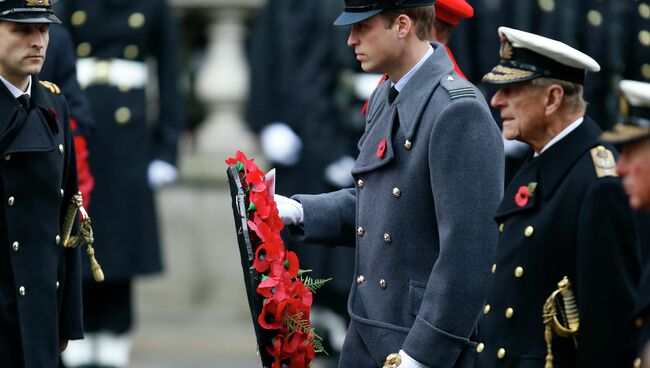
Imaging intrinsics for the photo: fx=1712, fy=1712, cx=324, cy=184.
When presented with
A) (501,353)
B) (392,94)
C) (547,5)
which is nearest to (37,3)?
(392,94)

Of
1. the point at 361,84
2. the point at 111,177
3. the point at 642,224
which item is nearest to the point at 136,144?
the point at 111,177

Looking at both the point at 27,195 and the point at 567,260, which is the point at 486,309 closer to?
the point at 567,260

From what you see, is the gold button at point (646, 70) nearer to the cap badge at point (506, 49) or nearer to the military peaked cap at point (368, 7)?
the military peaked cap at point (368, 7)

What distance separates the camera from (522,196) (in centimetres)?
500

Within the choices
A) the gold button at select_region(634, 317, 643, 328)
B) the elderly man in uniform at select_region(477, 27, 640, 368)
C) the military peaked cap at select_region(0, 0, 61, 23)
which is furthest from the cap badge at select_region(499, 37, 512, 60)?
the military peaked cap at select_region(0, 0, 61, 23)

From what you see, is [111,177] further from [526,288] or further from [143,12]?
[526,288]

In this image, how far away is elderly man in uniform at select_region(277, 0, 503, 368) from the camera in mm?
5102

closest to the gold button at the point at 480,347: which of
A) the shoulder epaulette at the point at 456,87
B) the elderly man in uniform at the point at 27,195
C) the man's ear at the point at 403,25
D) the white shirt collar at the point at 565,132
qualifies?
the white shirt collar at the point at 565,132

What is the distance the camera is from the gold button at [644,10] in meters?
9.15

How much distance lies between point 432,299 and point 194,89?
7.63 m

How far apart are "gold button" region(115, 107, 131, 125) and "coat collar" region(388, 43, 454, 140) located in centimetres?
349

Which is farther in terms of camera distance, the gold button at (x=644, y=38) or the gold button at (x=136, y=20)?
the gold button at (x=644, y=38)

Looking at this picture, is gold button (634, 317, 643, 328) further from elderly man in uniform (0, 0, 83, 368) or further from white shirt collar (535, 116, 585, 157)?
elderly man in uniform (0, 0, 83, 368)

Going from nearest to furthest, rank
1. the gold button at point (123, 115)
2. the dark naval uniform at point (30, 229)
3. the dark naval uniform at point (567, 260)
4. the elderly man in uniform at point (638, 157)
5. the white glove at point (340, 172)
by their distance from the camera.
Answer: the elderly man in uniform at point (638, 157)
the dark naval uniform at point (567, 260)
the dark naval uniform at point (30, 229)
the gold button at point (123, 115)
the white glove at point (340, 172)
